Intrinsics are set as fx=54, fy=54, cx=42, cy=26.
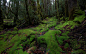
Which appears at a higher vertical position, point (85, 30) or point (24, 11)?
point (24, 11)

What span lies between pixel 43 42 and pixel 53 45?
2.63 ft

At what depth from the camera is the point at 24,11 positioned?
7914 mm

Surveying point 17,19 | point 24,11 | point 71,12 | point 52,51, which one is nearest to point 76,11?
point 71,12

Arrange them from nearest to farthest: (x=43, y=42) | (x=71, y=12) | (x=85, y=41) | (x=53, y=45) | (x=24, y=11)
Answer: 1. (x=85, y=41)
2. (x=53, y=45)
3. (x=43, y=42)
4. (x=71, y=12)
5. (x=24, y=11)

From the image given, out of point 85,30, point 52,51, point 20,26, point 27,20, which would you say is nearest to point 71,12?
point 85,30

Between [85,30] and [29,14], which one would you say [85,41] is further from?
[29,14]

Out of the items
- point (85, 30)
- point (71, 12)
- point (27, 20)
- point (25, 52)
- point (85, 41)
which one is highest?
point (71, 12)

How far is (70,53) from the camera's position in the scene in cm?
273

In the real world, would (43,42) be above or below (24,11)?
below

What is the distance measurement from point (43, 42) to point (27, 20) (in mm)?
5738

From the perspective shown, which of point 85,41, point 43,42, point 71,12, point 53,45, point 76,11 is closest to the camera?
point 85,41

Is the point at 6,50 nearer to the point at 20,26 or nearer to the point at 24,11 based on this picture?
the point at 20,26

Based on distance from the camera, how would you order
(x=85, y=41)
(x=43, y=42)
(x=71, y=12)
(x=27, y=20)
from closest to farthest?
(x=85, y=41)
(x=43, y=42)
(x=71, y=12)
(x=27, y=20)

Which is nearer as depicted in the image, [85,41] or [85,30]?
[85,41]
